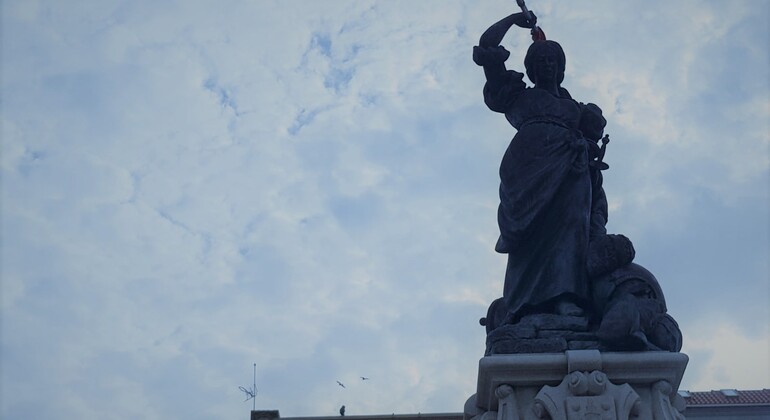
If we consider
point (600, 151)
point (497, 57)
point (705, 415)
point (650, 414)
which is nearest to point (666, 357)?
point (650, 414)

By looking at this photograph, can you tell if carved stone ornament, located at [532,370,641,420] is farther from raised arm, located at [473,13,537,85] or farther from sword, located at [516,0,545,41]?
sword, located at [516,0,545,41]

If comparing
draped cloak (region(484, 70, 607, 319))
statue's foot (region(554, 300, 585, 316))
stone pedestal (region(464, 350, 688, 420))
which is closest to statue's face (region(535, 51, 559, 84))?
draped cloak (region(484, 70, 607, 319))

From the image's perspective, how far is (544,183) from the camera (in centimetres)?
1102

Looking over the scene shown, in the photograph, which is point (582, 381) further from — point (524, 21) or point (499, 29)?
point (524, 21)

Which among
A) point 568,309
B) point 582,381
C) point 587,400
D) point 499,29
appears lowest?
point 587,400

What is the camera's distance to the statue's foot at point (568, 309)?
1024 centimetres

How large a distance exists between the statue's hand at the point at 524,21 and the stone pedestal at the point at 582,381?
428 centimetres

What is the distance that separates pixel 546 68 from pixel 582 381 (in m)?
4.00

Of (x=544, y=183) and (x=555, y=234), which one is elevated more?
(x=544, y=183)

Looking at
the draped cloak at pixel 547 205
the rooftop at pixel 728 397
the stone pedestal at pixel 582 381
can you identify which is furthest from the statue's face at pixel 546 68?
the rooftop at pixel 728 397

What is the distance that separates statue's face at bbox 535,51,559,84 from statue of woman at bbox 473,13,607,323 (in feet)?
0.04

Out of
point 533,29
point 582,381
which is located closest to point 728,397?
point 533,29

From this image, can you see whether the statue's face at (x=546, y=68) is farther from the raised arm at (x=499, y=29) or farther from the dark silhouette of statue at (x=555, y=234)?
the raised arm at (x=499, y=29)

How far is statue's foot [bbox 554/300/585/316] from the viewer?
10242 mm
